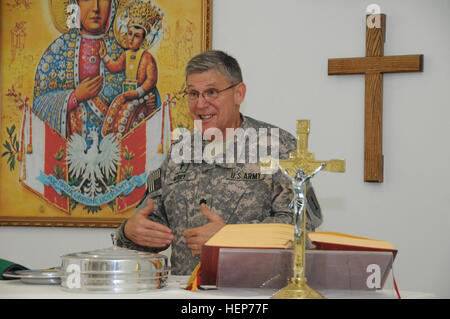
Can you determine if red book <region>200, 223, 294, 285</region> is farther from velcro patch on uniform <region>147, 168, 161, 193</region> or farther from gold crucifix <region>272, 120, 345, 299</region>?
velcro patch on uniform <region>147, 168, 161, 193</region>

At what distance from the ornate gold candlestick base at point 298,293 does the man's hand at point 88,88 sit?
3225 mm

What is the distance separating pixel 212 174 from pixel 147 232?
0.80 meters

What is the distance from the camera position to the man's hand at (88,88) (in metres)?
4.79

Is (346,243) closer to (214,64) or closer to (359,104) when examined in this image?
(214,64)

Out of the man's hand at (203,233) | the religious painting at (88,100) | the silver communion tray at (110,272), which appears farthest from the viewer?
the religious painting at (88,100)

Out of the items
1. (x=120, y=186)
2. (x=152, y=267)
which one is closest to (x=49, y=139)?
(x=120, y=186)

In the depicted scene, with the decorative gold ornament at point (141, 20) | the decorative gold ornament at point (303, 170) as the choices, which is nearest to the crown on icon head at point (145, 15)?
the decorative gold ornament at point (141, 20)

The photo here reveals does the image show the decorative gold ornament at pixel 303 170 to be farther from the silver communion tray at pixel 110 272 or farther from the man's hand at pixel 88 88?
the man's hand at pixel 88 88

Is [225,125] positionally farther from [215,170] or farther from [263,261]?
[263,261]

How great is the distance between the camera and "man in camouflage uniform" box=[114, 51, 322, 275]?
3455 mm

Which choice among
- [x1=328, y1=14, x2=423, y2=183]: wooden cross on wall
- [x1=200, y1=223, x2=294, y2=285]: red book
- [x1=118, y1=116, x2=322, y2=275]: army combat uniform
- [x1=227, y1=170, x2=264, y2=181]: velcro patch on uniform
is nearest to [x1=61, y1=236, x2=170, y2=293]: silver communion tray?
[x1=200, y1=223, x2=294, y2=285]: red book

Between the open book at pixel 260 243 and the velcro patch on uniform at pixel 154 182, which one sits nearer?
the open book at pixel 260 243

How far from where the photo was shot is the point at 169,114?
15.2 ft

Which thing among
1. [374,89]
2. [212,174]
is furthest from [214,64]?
[374,89]
